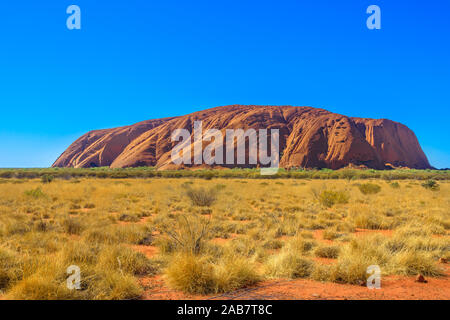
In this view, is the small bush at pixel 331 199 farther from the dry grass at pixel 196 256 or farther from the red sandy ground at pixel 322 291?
the red sandy ground at pixel 322 291

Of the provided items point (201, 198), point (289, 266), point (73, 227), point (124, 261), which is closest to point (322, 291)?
point (289, 266)

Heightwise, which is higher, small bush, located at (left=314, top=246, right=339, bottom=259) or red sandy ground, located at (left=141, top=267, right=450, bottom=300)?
red sandy ground, located at (left=141, top=267, right=450, bottom=300)

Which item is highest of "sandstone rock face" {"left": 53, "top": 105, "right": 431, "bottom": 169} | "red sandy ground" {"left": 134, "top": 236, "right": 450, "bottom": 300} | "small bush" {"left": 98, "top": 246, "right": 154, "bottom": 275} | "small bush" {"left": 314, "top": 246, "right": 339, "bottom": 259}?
"sandstone rock face" {"left": 53, "top": 105, "right": 431, "bottom": 169}

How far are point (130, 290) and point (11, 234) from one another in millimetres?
5464

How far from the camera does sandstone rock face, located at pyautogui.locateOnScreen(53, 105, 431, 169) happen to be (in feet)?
239

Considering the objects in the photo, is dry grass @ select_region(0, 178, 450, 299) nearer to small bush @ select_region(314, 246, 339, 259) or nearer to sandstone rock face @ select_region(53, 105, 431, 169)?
small bush @ select_region(314, 246, 339, 259)

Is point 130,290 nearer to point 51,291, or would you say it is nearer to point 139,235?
point 51,291

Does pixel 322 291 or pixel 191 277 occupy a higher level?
pixel 191 277

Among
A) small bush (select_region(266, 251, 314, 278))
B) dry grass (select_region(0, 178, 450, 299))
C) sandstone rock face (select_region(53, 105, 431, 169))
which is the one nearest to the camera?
dry grass (select_region(0, 178, 450, 299))

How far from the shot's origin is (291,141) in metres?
77.3

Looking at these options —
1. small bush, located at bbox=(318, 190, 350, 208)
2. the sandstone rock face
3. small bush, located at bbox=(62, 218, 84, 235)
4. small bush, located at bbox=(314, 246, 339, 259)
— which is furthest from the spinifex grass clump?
the sandstone rock face

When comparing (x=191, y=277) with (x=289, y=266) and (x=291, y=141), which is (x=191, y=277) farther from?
(x=291, y=141)

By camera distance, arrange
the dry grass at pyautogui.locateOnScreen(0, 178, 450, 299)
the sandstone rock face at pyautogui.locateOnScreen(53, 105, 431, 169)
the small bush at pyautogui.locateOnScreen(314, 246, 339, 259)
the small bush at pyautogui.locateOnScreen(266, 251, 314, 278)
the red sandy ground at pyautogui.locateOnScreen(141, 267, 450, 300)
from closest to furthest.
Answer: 1. the red sandy ground at pyautogui.locateOnScreen(141, 267, 450, 300)
2. the dry grass at pyautogui.locateOnScreen(0, 178, 450, 299)
3. the small bush at pyautogui.locateOnScreen(266, 251, 314, 278)
4. the small bush at pyautogui.locateOnScreen(314, 246, 339, 259)
5. the sandstone rock face at pyautogui.locateOnScreen(53, 105, 431, 169)

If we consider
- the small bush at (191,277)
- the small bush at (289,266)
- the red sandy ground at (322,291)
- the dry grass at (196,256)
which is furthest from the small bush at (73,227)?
the small bush at (289,266)
